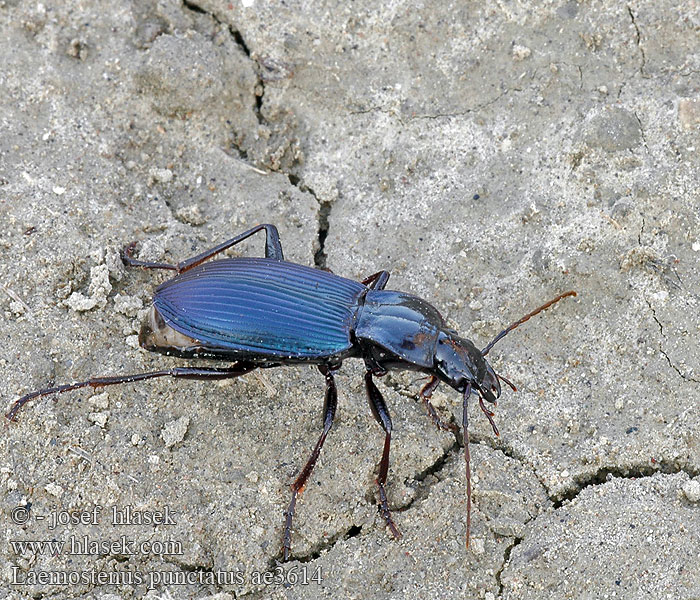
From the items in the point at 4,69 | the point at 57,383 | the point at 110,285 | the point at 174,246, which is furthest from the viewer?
the point at 4,69

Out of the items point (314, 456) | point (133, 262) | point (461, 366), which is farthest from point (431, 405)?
point (133, 262)

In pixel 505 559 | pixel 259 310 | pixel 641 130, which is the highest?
pixel 641 130

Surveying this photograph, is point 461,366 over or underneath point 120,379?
over

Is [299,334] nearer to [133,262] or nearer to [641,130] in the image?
[133,262]

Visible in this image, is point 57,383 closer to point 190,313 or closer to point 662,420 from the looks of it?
point 190,313

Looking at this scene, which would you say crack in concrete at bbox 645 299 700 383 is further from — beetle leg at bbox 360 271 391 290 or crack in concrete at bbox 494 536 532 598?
beetle leg at bbox 360 271 391 290

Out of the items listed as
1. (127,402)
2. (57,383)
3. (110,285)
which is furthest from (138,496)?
(110,285)

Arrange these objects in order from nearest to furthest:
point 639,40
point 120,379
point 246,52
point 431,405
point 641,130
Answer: point 120,379 < point 431,405 < point 641,130 < point 639,40 < point 246,52
